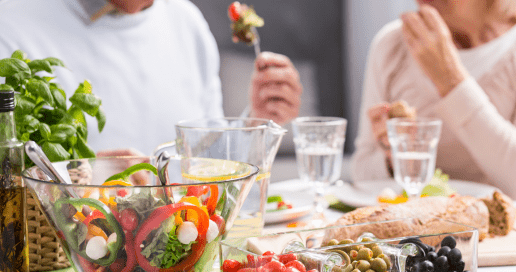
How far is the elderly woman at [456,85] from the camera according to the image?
1292 mm

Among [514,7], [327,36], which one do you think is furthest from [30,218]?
[327,36]

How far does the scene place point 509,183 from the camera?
135 cm

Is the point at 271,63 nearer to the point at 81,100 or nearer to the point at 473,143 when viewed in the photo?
the point at 81,100

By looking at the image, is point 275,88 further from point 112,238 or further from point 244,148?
point 112,238

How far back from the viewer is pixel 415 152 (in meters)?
0.81

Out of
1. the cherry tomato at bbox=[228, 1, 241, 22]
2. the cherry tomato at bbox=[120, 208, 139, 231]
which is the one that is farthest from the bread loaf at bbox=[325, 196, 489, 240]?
the cherry tomato at bbox=[228, 1, 241, 22]

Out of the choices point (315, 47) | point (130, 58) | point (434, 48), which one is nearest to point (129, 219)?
point (130, 58)

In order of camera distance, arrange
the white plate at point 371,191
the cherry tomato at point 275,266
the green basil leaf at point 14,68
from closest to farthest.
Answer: the cherry tomato at point 275,266 → the green basil leaf at point 14,68 → the white plate at point 371,191

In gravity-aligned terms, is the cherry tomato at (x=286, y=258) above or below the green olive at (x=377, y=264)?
above

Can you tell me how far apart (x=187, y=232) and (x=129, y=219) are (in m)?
0.05

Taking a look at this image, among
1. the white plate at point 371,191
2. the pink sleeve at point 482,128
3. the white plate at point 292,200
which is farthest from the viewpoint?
the pink sleeve at point 482,128

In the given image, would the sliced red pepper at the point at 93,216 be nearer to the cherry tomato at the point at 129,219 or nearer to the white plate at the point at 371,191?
the cherry tomato at the point at 129,219

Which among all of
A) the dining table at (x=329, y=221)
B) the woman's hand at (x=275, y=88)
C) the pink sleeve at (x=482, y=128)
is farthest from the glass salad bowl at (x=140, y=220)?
the pink sleeve at (x=482, y=128)

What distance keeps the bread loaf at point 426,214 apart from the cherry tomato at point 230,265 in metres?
0.18
